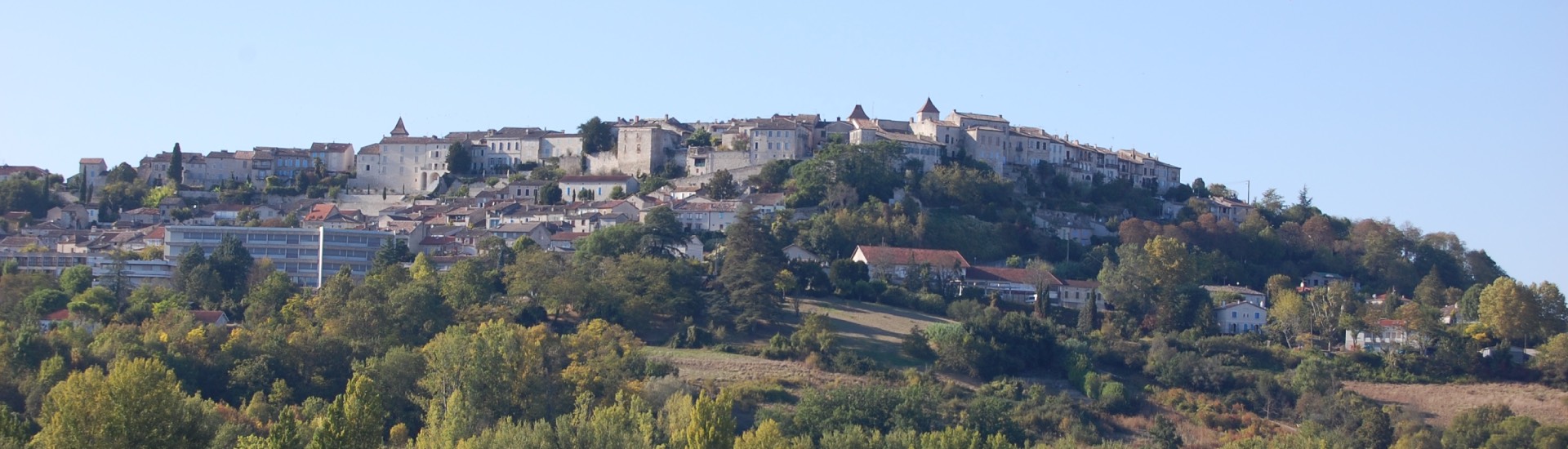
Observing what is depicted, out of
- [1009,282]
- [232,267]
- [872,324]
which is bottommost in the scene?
[872,324]

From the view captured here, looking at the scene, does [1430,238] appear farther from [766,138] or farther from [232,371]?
[232,371]

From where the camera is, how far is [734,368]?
55375mm

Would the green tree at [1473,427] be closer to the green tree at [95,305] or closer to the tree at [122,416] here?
the tree at [122,416]

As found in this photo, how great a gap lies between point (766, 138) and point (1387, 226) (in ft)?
85.8

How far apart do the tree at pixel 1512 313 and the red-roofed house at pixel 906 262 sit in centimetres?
1720

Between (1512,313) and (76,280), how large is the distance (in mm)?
46103

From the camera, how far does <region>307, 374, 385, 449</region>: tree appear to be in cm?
3422

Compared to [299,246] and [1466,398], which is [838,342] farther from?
[299,246]

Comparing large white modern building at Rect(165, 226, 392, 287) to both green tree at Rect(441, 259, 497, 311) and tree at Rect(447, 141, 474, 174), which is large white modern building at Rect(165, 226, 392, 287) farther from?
tree at Rect(447, 141, 474, 174)

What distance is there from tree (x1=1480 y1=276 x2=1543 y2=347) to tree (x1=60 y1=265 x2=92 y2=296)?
4503cm

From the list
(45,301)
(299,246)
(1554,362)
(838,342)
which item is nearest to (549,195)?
(299,246)

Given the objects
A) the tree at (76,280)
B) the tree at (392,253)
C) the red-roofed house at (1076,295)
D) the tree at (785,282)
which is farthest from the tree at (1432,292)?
the tree at (76,280)

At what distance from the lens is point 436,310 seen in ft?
184

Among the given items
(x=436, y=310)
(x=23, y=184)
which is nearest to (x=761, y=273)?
(x=436, y=310)
